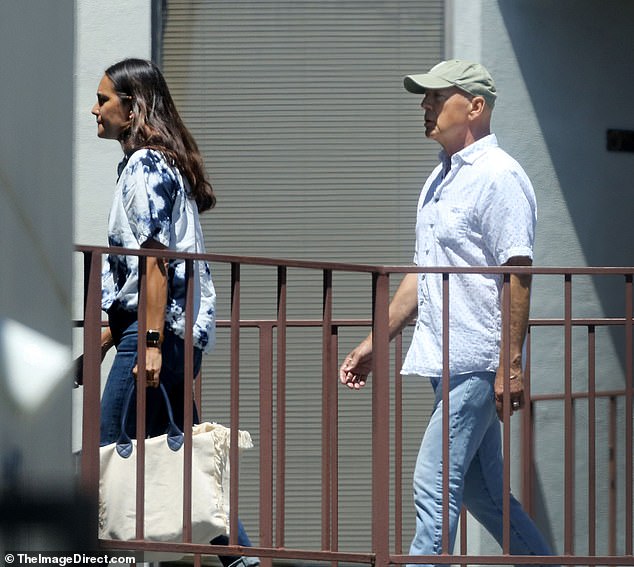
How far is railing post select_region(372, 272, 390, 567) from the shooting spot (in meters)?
4.46

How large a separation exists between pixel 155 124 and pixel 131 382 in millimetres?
850

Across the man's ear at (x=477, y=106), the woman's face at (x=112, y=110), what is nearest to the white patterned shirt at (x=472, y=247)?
the man's ear at (x=477, y=106)

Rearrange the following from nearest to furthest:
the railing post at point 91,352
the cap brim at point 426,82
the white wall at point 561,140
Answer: the railing post at point 91,352 < the cap brim at point 426,82 < the white wall at point 561,140

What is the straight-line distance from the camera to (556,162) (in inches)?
285

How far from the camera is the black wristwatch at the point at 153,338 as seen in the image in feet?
14.7

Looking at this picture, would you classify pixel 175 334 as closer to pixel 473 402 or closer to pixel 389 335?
pixel 389 335

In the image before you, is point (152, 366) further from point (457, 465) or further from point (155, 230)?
point (457, 465)

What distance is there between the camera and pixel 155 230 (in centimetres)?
460

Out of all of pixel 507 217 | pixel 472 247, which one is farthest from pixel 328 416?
pixel 507 217

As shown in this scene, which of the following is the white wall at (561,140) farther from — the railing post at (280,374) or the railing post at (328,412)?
the railing post at (280,374)

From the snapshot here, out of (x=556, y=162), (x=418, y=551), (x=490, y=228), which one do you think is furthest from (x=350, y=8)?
(x=418, y=551)

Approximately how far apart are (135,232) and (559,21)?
3.32m

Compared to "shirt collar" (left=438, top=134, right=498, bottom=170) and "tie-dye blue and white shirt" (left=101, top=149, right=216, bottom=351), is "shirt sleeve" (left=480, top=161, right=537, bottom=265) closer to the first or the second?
"shirt collar" (left=438, top=134, right=498, bottom=170)

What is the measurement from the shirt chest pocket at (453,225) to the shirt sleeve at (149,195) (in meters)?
0.85
